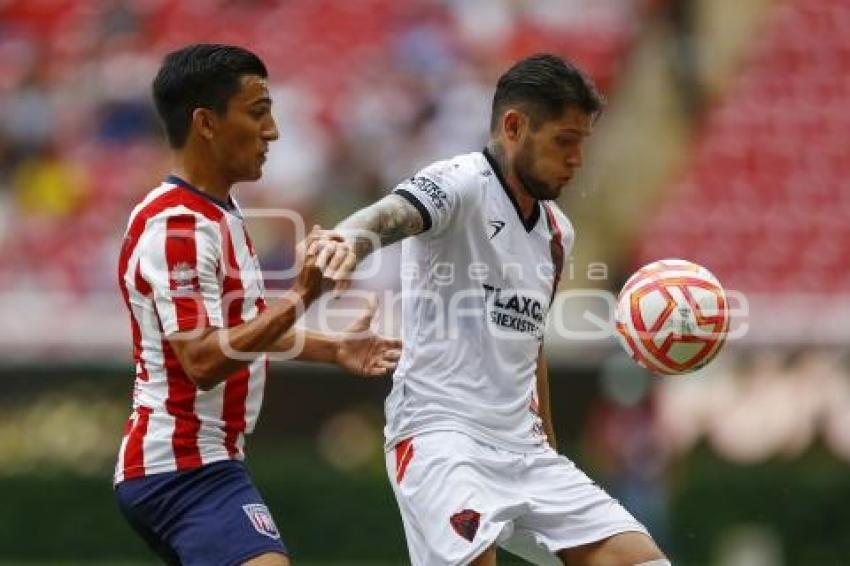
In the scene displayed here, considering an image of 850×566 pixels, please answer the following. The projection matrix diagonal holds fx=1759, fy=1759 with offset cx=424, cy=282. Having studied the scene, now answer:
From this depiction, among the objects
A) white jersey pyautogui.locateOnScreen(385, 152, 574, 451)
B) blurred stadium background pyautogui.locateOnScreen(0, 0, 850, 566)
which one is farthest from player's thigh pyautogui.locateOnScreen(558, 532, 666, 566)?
blurred stadium background pyautogui.locateOnScreen(0, 0, 850, 566)

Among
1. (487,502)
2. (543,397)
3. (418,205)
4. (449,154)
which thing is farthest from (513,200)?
(449,154)

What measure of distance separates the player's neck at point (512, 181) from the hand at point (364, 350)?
0.69m

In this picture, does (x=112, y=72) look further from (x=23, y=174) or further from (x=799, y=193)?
(x=799, y=193)

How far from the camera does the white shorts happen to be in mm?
6348

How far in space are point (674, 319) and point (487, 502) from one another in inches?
40.2

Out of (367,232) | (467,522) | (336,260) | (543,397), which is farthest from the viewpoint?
(543,397)

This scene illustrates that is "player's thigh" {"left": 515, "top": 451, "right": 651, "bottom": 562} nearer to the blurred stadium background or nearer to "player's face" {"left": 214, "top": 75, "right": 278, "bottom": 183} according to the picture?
"player's face" {"left": 214, "top": 75, "right": 278, "bottom": 183}

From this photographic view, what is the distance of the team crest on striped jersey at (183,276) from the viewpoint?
19.7 ft

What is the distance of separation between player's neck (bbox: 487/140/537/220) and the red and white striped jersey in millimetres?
1035

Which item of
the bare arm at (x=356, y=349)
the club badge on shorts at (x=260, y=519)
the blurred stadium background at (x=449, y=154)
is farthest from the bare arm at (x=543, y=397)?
the blurred stadium background at (x=449, y=154)

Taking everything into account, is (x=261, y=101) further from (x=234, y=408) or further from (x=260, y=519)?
(x=260, y=519)

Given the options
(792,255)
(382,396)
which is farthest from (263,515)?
(792,255)

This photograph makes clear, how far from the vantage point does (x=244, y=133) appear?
20.7ft

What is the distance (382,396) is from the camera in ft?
45.2
